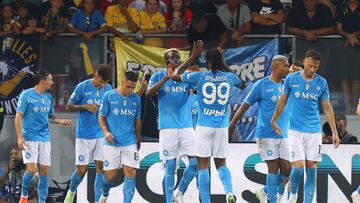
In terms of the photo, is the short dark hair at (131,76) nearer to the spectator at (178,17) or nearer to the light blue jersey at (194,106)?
the light blue jersey at (194,106)

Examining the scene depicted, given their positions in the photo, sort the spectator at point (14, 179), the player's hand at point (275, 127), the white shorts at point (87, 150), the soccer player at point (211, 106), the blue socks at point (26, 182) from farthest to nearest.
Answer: the spectator at point (14, 179) → the white shorts at point (87, 150) → the blue socks at point (26, 182) → the player's hand at point (275, 127) → the soccer player at point (211, 106)

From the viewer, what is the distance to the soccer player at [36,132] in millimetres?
20953

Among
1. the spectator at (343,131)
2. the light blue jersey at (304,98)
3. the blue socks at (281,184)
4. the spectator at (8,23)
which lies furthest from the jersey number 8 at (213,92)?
the spectator at (8,23)

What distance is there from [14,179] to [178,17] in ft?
14.4

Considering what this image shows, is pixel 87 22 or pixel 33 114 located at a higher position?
pixel 87 22

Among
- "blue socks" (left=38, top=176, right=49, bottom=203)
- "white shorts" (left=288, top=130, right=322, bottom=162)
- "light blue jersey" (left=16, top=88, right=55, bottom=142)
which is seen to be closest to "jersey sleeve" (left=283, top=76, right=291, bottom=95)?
"white shorts" (left=288, top=130, right=322, bottom=162)

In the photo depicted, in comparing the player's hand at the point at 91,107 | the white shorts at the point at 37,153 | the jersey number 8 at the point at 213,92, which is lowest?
the white shorts at the point at 37,153

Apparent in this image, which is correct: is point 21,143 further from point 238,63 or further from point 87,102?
point 238,63

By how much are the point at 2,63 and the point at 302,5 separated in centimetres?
583

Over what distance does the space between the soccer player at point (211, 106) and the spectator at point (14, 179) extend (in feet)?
16.4

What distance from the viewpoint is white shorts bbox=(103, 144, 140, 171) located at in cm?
1986

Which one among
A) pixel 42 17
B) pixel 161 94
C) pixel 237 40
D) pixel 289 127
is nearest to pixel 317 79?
pixel 289 127

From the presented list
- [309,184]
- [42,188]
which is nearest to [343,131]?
[309,184]

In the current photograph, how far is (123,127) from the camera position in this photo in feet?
65.1
